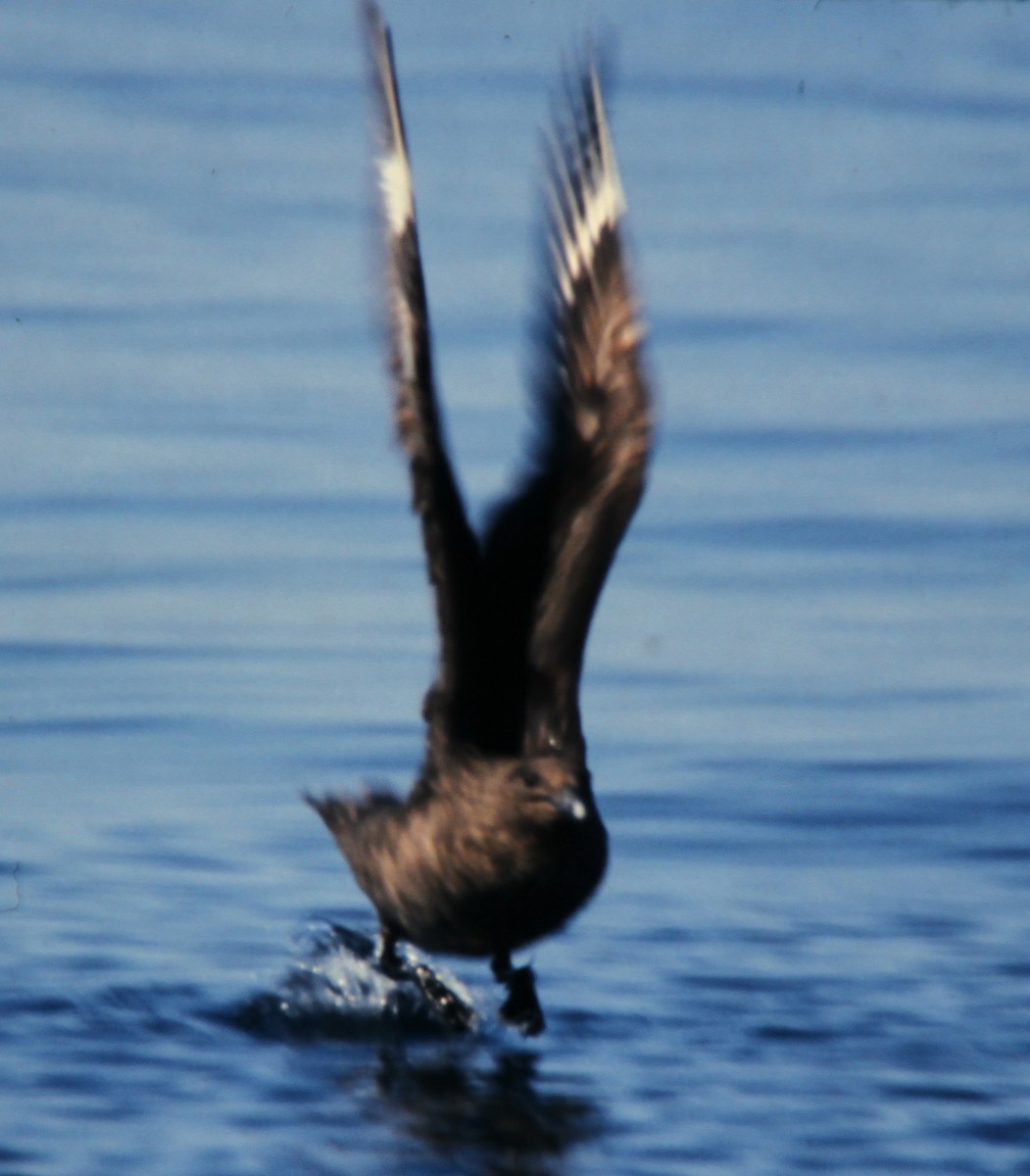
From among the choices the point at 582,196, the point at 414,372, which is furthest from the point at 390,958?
the point at 582,196

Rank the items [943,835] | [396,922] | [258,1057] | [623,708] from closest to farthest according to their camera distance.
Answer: [258,1057]
[396,922]
[943,835]
[623,708]

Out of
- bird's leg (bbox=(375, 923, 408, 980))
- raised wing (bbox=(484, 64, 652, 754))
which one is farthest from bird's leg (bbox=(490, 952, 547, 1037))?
raised wing (bbox=(484, 64, 652, 754))

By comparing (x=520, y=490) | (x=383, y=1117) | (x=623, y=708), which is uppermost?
(x=520, y=490)

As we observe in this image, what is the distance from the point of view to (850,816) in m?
9.17

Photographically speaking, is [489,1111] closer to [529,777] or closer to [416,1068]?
[416,1068]

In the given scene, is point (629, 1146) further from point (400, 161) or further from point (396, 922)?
point (400, 161)

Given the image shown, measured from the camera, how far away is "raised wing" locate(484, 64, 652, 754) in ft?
23.7

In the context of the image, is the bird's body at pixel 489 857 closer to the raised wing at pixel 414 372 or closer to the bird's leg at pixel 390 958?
the bird's leg at pixel 390 958

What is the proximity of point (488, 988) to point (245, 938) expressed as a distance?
588 millimetres

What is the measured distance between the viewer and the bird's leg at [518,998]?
736 centimetres

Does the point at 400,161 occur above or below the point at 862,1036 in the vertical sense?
above

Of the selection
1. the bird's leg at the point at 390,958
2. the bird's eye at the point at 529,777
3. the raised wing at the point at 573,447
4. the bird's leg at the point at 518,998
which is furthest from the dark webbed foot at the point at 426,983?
the bird's eye at the point at 529,777

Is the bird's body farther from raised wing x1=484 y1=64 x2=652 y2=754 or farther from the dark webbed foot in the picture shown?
raised wing x1=484 y1=64 x2=652 y2=754

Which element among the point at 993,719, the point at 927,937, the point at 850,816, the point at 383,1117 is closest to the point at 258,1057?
the point at 383,1117
